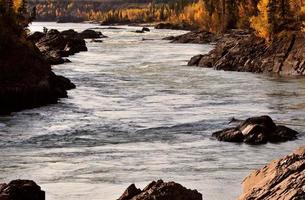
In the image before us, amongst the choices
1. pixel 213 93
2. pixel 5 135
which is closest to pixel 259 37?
pixel 213 93

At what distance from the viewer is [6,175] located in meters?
33.0

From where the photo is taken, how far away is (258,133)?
1622 inches

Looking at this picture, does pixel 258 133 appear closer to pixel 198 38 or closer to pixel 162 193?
pixel 162 193

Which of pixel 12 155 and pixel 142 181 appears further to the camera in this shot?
pixel 12 155

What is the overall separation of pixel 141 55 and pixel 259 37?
24.6 m

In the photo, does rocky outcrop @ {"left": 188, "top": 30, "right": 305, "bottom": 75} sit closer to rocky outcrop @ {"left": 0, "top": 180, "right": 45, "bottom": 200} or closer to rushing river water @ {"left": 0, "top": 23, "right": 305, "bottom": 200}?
rushing river water @ {"left": 0, "top": 23, "right": 305, "bottom": 200}

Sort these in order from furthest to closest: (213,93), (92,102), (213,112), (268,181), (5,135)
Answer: (213,93), (92,102), (213,112), (5,135), (268,181)

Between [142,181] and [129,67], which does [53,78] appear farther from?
[142,181]

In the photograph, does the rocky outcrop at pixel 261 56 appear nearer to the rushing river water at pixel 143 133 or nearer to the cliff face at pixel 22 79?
the rushing river water at pixel 143 133

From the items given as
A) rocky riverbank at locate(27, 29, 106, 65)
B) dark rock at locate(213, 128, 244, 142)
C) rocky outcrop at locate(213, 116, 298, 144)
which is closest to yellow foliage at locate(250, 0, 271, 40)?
rocky riverbank at locate(27, 29, 106, 65)

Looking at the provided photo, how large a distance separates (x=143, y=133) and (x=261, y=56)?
50.2 meters

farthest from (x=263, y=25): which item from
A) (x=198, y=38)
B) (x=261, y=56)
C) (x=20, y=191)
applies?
(x=20, y=191)

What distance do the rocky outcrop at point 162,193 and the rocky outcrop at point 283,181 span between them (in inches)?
75.5

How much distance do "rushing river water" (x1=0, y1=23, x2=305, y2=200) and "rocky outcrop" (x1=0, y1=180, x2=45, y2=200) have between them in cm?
404
